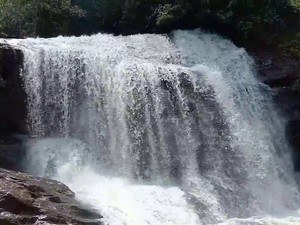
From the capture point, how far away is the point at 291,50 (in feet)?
58.3

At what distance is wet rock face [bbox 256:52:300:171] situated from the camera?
16.8m

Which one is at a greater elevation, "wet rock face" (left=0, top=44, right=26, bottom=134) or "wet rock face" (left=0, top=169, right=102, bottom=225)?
"wet rock face" (left=0, top=44, right=26, bottom=134)

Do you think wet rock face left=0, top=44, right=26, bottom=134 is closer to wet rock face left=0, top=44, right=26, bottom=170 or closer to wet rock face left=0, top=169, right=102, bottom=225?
wet rock face left=0, top=44, right=26, bottom=170

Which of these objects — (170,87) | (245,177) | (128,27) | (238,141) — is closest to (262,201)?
(245,177)

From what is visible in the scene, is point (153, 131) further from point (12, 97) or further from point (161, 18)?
point (161, 18)

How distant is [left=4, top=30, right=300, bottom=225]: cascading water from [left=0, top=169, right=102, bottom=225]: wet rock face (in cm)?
214

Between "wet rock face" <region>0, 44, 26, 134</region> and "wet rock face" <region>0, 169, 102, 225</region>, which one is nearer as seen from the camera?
"wet rock face" <region>0, 169, 102, 225</region>

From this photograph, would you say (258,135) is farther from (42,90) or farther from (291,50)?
(42,90)

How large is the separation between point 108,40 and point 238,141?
214 inches

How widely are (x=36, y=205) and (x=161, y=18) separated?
1083 cm

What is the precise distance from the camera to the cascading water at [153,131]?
45.8 feet

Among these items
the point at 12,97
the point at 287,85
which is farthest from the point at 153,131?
the point at 287,85

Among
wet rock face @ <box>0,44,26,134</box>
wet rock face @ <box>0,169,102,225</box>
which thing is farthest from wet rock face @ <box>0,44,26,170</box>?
wet rock face @ <box>0,169,102,225</box>

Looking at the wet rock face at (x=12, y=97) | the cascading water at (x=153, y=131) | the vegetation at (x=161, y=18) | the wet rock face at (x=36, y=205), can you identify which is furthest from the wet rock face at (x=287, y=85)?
the wet rock face at (x=36, y=205)
